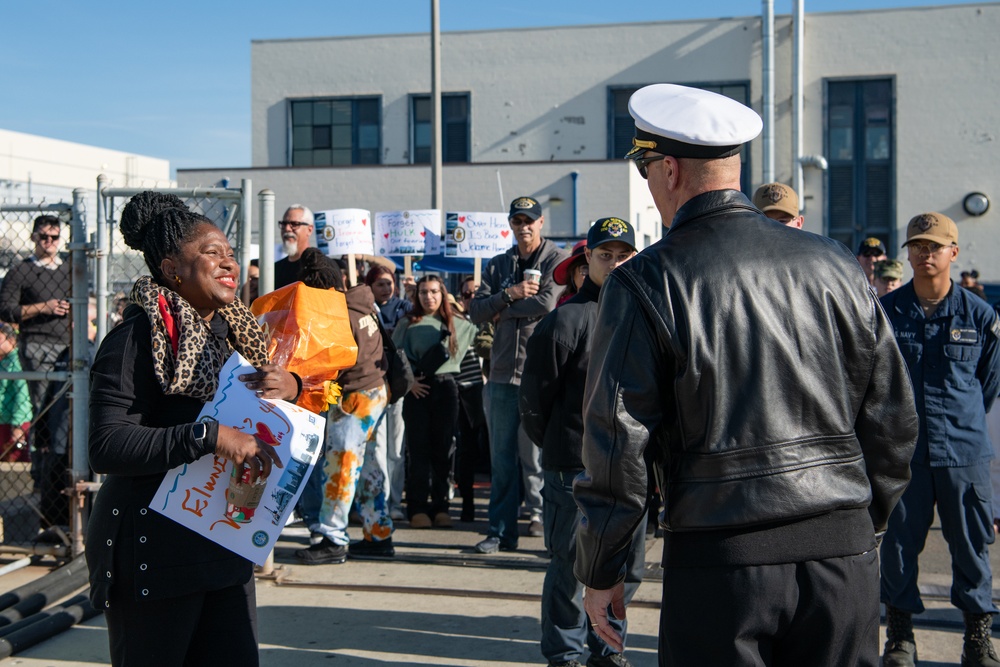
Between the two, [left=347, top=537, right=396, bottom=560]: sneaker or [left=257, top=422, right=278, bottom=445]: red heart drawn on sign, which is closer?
[left=257, top=422, right=278, bottom=445]: red heart drawn on sign

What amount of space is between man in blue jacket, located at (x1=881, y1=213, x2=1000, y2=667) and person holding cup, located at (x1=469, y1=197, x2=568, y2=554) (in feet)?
8.77

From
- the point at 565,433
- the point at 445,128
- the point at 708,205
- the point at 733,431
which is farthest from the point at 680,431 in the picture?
the point at 445,128

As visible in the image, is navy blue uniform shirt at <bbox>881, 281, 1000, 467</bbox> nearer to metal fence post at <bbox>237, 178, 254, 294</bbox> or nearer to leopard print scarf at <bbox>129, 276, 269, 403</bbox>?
leopard print scarf at <bbox>129, 276, 269, 403</bbox>

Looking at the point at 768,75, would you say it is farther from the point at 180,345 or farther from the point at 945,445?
the point at 180,345

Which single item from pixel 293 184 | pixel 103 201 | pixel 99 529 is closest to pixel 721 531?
pixel 99 529

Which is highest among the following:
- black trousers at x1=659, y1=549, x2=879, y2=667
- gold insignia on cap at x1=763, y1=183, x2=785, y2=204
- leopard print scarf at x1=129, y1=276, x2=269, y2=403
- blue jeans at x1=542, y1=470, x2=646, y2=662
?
gold insignia on cap at x1=763, y1=183, x2=785, y2=204

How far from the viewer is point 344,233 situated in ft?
30.0

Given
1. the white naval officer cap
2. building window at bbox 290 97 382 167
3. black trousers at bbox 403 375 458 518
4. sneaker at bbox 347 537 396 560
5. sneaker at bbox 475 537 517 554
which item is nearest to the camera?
the white naval officer cap

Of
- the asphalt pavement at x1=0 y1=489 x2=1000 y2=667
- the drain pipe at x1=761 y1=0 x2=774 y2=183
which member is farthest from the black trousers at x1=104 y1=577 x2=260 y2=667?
the drain pipe at x1=761 y1=0 x2=774 y2=183

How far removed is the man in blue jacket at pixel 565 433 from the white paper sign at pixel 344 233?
4440 millimetres

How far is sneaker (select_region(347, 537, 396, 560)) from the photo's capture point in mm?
7027

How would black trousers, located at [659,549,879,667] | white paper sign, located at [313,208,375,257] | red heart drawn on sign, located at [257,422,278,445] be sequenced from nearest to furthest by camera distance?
black trousers, located at [659,549,879,667] < red heart drawn on sign, located at [257,422,278,445] < white paper sign, located at [313,208,375,257]

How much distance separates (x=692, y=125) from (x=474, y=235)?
28.1 feet

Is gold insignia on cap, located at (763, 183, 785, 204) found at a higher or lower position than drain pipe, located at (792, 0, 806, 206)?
lower
